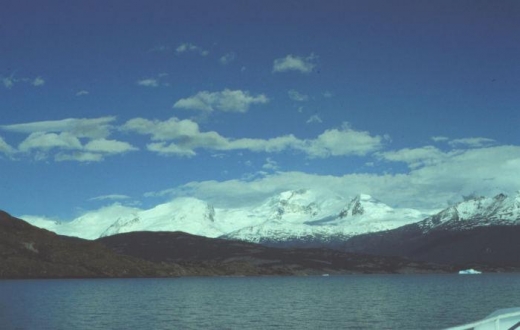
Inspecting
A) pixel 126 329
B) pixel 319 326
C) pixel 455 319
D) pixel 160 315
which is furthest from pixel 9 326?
pixel 455 319

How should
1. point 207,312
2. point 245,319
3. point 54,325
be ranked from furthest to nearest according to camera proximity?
point 207,312, point 245,319, point 54,325

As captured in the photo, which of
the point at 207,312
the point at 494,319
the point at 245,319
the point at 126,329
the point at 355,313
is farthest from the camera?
the point at 207,312

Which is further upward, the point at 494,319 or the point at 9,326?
the point at 494,319

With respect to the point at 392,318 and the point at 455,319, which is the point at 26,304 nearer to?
the point at 392,318

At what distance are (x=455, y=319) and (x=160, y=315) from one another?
2120 inches

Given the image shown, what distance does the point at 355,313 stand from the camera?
386ft

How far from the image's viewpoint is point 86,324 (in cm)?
10319

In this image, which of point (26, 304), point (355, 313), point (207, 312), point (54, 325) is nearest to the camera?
point (54, 325)

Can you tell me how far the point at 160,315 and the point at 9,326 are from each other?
29.4m

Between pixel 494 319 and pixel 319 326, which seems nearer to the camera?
pixel 494 319

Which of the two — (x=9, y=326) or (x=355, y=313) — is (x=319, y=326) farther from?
(x=9, y=326)

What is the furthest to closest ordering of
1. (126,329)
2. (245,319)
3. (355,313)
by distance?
(355,313) → (245,319) → (126,329)

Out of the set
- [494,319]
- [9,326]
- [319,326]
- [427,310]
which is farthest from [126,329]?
[494,319]

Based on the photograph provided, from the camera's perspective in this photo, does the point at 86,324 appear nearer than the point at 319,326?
No
